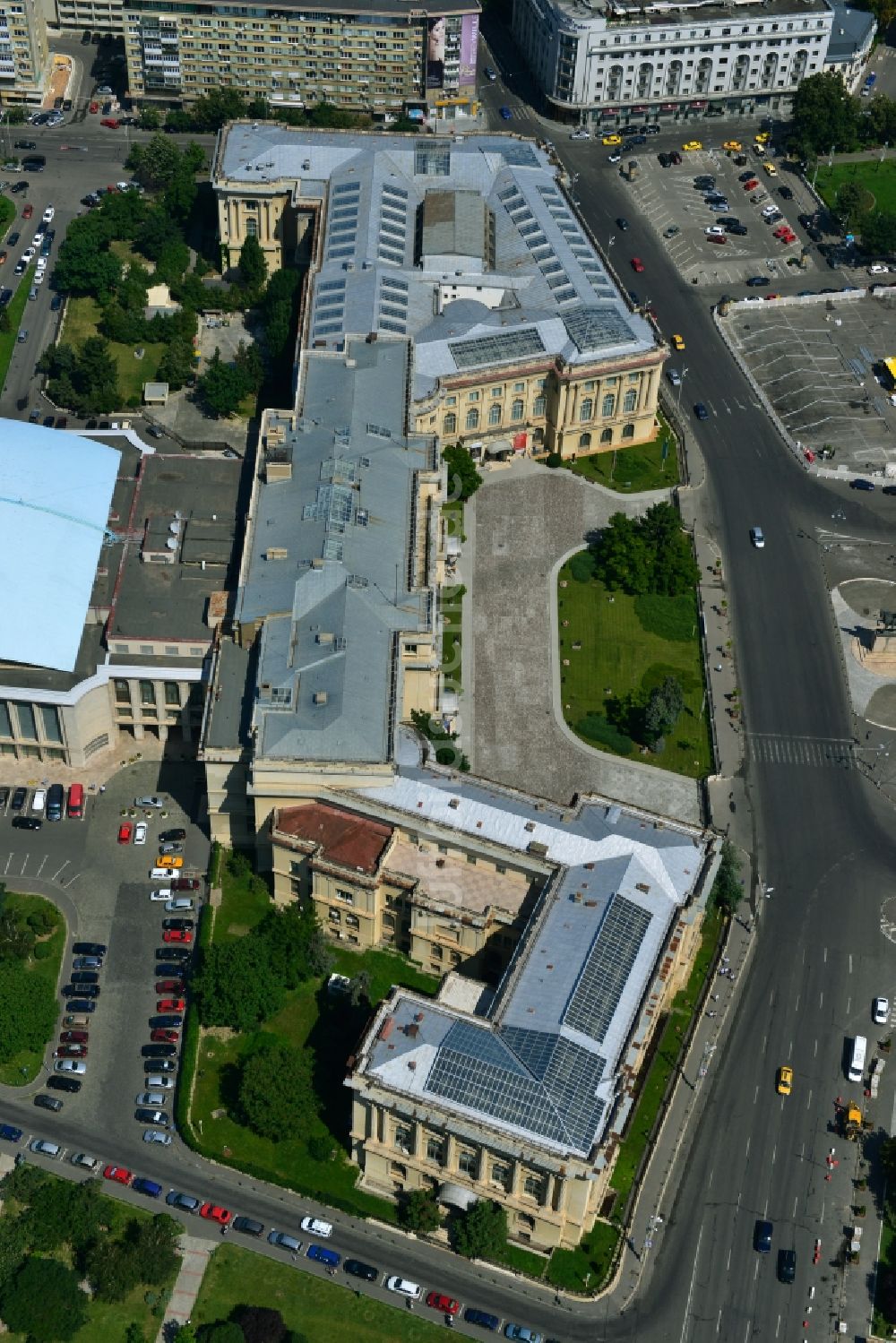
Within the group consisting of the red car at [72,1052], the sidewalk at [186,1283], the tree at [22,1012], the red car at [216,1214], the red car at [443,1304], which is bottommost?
the sidewalk at [186,1283]

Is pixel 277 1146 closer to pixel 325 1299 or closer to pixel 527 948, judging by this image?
pixel 325 1299

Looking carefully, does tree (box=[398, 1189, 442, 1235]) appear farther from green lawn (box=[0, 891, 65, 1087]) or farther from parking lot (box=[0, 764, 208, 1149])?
green lawn (box=[0, 891, 65, 1087])

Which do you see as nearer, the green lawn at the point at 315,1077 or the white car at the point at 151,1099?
the green lawn at the point at 315,1077

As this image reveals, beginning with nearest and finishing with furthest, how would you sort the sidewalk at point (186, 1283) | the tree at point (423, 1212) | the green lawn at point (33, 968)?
the sidewalk at point (186, 1283)
the tree at point (423, 1212)
the green lawn at point (33, 968)

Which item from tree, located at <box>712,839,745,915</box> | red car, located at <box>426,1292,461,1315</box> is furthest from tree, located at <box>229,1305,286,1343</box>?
tree, located at <box>712,839,745,915</box>

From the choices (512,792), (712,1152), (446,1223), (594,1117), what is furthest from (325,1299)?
(512,792)

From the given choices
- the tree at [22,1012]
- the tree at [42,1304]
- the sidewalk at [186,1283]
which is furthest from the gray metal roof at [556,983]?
the tree at [22,1012]

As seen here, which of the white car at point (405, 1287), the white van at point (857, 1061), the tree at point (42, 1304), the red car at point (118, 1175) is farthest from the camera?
the white van at point (857, 1061)

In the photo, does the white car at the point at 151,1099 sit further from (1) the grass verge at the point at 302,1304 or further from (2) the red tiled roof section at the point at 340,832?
(2) the red tiled roof section at the point at 340,832
